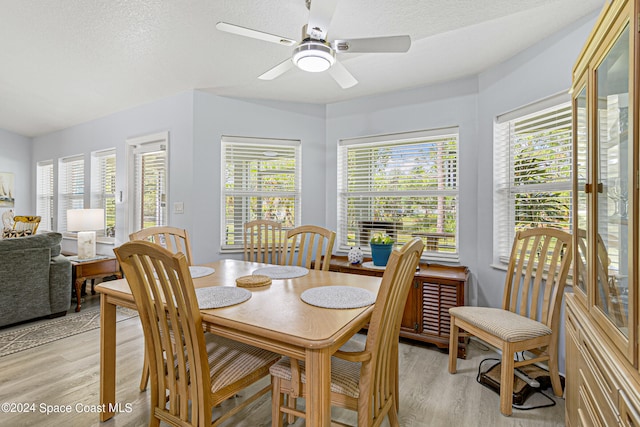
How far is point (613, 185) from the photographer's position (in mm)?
1058

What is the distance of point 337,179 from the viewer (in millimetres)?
3711

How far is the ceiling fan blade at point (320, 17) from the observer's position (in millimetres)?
1451

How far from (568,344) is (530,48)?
2.13 m

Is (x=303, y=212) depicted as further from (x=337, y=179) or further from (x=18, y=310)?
(x=18, y=310)

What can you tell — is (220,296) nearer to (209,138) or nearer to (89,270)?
(209,138)

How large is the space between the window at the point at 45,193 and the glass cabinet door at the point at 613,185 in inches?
287

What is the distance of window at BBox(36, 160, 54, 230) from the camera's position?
18.5 feet

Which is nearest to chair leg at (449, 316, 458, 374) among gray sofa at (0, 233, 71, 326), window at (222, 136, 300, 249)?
window at (222, 136, 300, 249)

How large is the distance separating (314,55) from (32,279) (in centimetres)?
340

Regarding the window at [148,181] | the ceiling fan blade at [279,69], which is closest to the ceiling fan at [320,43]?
the ceiling fan blade at [279,69]

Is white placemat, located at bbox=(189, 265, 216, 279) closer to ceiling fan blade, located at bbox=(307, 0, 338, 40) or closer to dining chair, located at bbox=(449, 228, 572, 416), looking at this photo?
ceiling fan blade, located at bbox=(307, 0, 338, 40)

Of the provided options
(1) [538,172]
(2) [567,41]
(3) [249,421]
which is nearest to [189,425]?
(3) [249,421]

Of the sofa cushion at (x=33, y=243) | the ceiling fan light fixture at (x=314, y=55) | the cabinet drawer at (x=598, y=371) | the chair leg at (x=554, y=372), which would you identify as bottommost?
the chair leg at (x=554, y=372)

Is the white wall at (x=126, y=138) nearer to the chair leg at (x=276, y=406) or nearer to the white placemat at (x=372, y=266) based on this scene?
the white placemat at (x=372, y=266)
